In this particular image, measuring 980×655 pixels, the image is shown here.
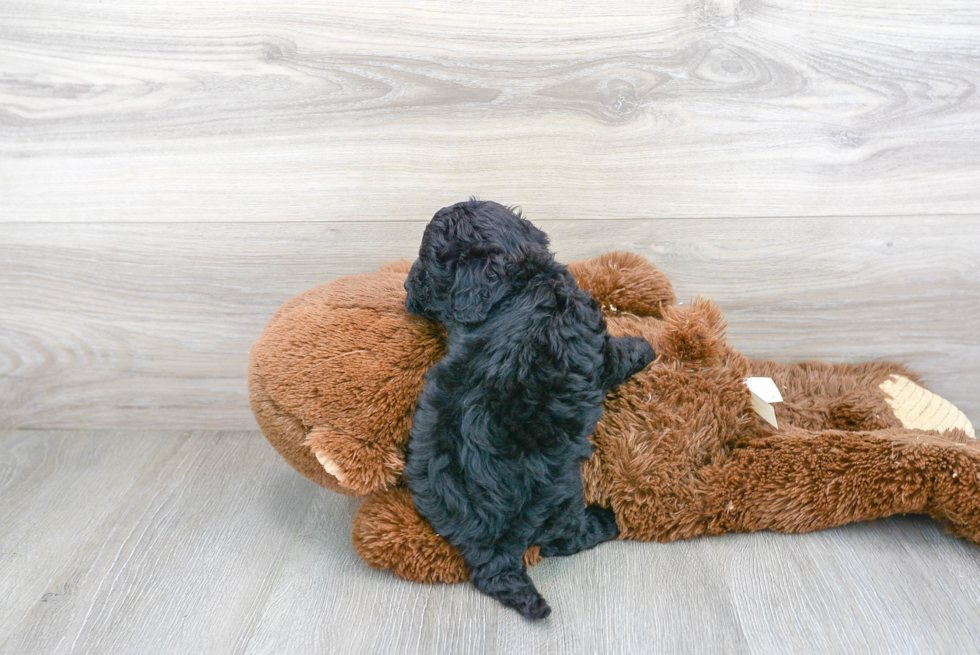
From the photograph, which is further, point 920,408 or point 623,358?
point 920,408

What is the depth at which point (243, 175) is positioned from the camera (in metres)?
0.95

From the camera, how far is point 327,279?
0.99 m

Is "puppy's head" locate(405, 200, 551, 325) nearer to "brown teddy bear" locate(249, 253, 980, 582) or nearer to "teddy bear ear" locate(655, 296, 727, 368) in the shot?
"brown teddy bear" locate(249, 253, 980, 582)

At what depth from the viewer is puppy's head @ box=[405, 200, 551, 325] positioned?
26.1 inches

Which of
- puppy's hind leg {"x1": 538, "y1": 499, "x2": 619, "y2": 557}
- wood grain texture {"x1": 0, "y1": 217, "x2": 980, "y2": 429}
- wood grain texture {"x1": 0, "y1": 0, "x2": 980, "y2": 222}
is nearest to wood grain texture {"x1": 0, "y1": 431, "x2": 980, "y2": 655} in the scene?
puppy's hind leg {"x1": 538, "y1": 499, "x2": 619, "y2": 557}

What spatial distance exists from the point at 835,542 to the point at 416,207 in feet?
2.17

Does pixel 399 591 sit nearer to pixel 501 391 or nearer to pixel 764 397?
pixel 501 391

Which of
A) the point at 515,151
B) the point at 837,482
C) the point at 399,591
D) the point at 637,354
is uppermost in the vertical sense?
the point at 515,151

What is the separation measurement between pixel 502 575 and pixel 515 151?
54 cm

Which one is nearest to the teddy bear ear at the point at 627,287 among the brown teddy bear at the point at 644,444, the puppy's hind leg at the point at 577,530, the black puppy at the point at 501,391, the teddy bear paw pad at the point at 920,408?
the brown teddy bear at the point at 644,444

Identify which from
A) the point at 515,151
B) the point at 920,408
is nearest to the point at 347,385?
the point at 515,151

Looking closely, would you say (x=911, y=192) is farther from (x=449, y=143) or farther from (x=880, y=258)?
(x=449, y=143)

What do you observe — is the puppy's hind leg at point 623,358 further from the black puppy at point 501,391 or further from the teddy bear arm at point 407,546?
the teddy bear arm at point 407,546

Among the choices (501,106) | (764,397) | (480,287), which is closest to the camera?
(480,287)
